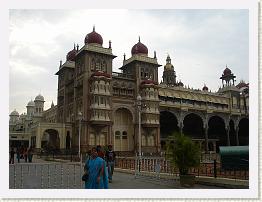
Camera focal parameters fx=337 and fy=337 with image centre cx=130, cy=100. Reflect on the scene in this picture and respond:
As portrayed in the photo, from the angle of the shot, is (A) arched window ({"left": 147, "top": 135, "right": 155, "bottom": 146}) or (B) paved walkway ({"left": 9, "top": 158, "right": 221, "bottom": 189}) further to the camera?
(A) arched window ({"left": 147, "top": 135, "right": 155, "bottom": 146})

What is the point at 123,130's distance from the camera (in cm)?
3394

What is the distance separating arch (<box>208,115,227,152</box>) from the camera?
4388cm

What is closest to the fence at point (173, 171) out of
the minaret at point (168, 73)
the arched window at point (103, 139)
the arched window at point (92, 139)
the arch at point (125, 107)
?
the arched window at point (92, 139)

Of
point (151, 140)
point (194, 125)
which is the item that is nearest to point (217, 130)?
point (194, 125)

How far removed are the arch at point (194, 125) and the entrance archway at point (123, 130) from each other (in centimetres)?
1049

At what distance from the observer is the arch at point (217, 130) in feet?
144

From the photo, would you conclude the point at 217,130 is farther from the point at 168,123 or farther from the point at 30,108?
→ the point at 30,108

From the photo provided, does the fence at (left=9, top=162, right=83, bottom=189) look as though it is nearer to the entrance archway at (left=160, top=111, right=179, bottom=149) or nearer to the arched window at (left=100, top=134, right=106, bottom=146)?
the arched window at (left=100, top=134, right=106, bottom=146)

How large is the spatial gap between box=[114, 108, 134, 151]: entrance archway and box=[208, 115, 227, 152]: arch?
14.0 m

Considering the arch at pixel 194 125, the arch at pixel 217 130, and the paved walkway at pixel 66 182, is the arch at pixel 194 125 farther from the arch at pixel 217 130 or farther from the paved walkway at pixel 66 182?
the paved walkway at pixel 66 182

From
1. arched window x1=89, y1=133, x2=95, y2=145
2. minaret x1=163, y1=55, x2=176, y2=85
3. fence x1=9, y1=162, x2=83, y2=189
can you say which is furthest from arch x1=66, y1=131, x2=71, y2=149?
minaret x1=163, y1=55, x2=176, y2=85

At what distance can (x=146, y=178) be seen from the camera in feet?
36.9

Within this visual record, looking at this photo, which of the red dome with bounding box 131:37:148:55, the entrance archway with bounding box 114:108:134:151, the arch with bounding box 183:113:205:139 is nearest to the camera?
the entrance archway with bounding box 114:108:134:151

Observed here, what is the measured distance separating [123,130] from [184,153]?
2518 centimetres
